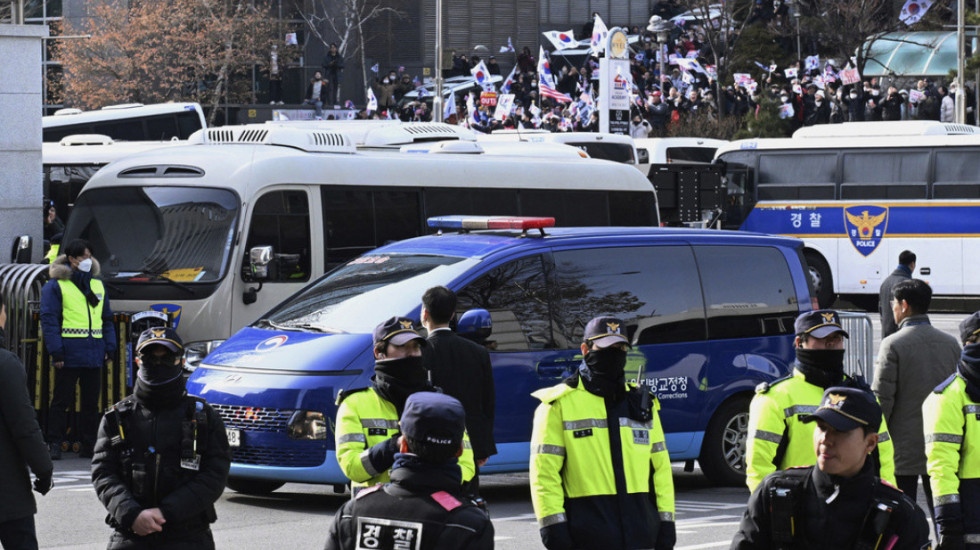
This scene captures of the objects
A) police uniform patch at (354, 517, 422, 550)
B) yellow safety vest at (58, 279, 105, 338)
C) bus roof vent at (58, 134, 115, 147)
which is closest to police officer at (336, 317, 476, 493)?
police uniform patch at (354, 517, 422, 550)

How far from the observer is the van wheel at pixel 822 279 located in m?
28.3

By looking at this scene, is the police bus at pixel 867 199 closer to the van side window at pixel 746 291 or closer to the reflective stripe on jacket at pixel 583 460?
the van side window at pixel 746 291

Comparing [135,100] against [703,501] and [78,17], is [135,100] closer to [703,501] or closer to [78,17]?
[78,17]

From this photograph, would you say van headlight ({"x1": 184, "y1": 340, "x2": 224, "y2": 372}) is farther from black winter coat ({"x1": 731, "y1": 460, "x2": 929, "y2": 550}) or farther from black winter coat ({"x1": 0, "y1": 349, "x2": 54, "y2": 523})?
black winter coat ({"x1": 731, "y1": 460, "x2": 929, "y2": 550})

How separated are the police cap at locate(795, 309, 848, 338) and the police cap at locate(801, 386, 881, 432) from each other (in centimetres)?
185

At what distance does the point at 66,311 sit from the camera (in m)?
12.7

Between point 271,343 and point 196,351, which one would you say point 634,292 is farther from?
point 196,351

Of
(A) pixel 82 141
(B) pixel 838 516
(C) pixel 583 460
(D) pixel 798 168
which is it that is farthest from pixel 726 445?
(D) pixel 798 168

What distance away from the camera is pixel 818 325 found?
251 inches

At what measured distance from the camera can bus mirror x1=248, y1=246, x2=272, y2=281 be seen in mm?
13984

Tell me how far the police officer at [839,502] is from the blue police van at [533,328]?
5.48 meters

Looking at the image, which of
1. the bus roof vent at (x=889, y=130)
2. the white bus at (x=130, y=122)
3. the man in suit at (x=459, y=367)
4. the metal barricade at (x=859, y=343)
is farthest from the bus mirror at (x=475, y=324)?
the white bus at (x=130, y=122)

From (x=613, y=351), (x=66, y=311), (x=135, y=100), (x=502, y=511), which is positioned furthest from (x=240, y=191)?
(x=135, y=100)

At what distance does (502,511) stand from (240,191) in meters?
5.39
